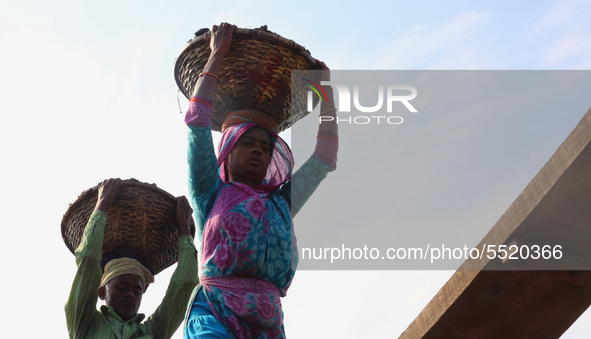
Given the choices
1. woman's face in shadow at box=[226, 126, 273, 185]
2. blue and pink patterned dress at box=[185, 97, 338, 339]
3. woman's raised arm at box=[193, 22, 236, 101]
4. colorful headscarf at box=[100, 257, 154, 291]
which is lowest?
blue and pink patterned dress at box=[185, 97, 338, 339]

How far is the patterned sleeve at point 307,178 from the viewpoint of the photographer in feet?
13.6

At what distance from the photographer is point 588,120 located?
3.75 meters

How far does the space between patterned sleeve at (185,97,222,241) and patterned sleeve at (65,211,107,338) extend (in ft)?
2.80

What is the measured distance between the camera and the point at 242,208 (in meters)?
3.67

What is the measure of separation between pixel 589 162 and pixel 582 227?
2.13 feet

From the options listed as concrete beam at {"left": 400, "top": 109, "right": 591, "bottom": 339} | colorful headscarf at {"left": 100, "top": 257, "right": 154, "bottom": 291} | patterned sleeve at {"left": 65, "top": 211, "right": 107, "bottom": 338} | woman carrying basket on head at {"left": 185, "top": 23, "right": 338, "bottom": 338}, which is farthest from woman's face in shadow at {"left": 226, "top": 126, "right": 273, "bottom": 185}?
concrete beam at {"left": 400, "top": 109, "right": 591, "bottom": 339}

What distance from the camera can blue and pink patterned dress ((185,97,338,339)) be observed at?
3.45m

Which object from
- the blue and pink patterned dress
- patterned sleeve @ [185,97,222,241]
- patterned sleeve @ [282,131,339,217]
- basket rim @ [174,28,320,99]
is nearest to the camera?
the blue and pink patterned dress

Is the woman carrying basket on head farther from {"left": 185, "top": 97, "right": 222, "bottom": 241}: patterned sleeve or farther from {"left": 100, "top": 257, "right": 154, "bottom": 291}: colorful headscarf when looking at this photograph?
{"left": 100, "top": 257, "right": 154, "bottom": 291}: colorful headscarf

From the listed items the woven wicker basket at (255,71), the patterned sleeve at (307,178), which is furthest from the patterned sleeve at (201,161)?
the patterned sleeve at (307,178)

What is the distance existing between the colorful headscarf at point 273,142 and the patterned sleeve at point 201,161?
0.22m

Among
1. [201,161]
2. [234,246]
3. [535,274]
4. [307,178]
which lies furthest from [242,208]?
[535,274]

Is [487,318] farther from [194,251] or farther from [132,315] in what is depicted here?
[132,315]

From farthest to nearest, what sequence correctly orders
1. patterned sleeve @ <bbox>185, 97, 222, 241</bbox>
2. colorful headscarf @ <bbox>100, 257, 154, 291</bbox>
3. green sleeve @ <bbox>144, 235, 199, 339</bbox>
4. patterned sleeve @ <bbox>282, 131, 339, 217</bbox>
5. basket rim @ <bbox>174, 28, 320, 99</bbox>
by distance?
colorful headscarf @ <bbox>100, 257, 154, 291</bbox> → green sleeve @ <bbox>144, 235, 199, 339</bbox> → patterned sleeve @ <bbox>282, 131, 339, 217</bbox> → basket rim @ <bbox>174, 28, 320, 99</bbox> → patterned sleeve @ <bbox>185, 97, 222, 241</bbox>
